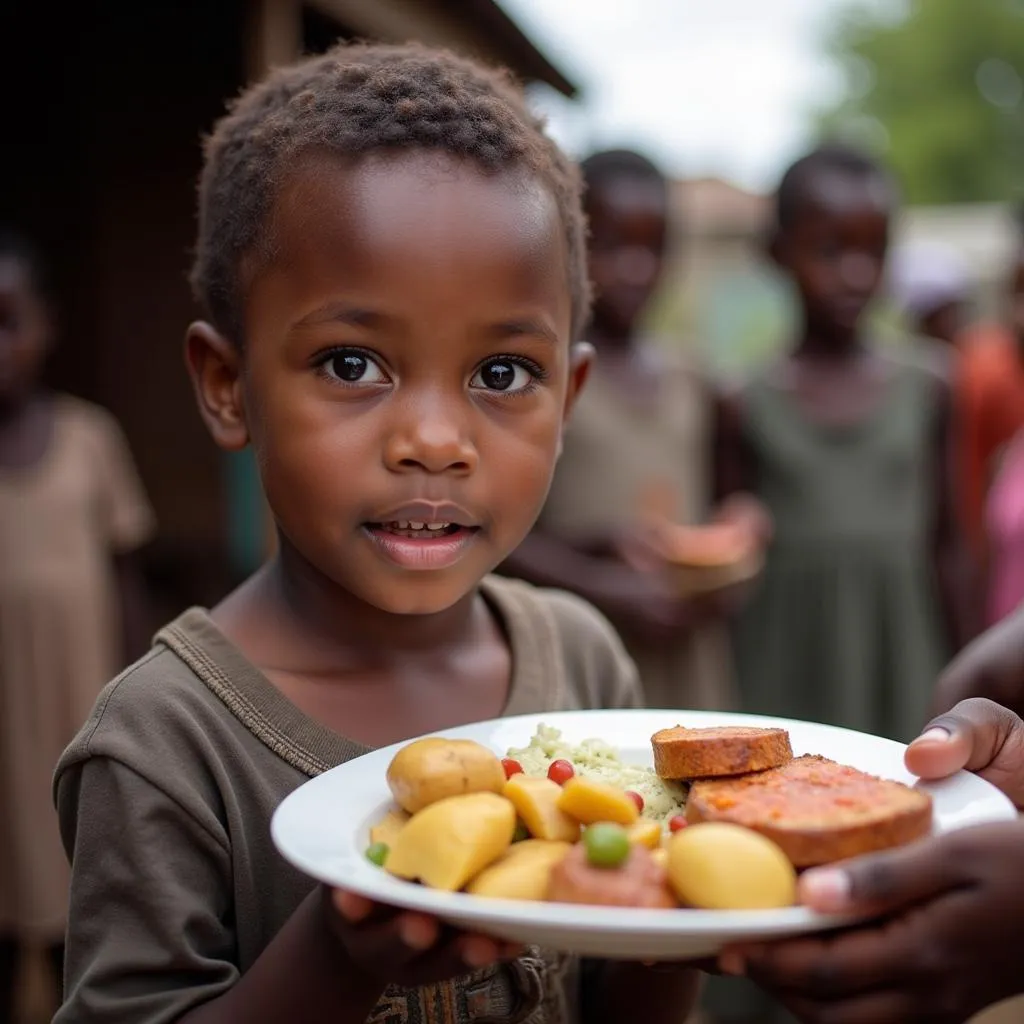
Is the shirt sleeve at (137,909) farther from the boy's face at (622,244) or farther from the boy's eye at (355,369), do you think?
the boy's face at (622,244)

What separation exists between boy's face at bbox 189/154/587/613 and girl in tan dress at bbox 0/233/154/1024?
2694 millimetres

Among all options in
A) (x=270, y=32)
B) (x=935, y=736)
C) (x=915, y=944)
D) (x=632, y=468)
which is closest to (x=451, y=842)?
(x=915, y=944)

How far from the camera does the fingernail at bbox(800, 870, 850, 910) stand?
106 cm

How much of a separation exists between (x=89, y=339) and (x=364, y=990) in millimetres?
5031

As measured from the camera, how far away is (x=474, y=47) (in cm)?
514

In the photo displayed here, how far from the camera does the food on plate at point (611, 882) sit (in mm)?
1090

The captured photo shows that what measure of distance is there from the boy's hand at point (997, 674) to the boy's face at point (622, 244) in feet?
6.31

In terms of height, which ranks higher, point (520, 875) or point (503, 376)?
point (503, 376)

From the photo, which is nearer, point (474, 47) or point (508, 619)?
point (508, 619)

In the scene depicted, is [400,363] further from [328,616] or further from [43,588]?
[43,588]

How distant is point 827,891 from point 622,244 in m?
3.00

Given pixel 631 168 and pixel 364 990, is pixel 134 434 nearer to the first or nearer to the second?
pixel 631 168

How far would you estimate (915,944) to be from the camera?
1.14 m

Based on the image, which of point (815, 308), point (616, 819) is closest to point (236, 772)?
point (616, 819)
